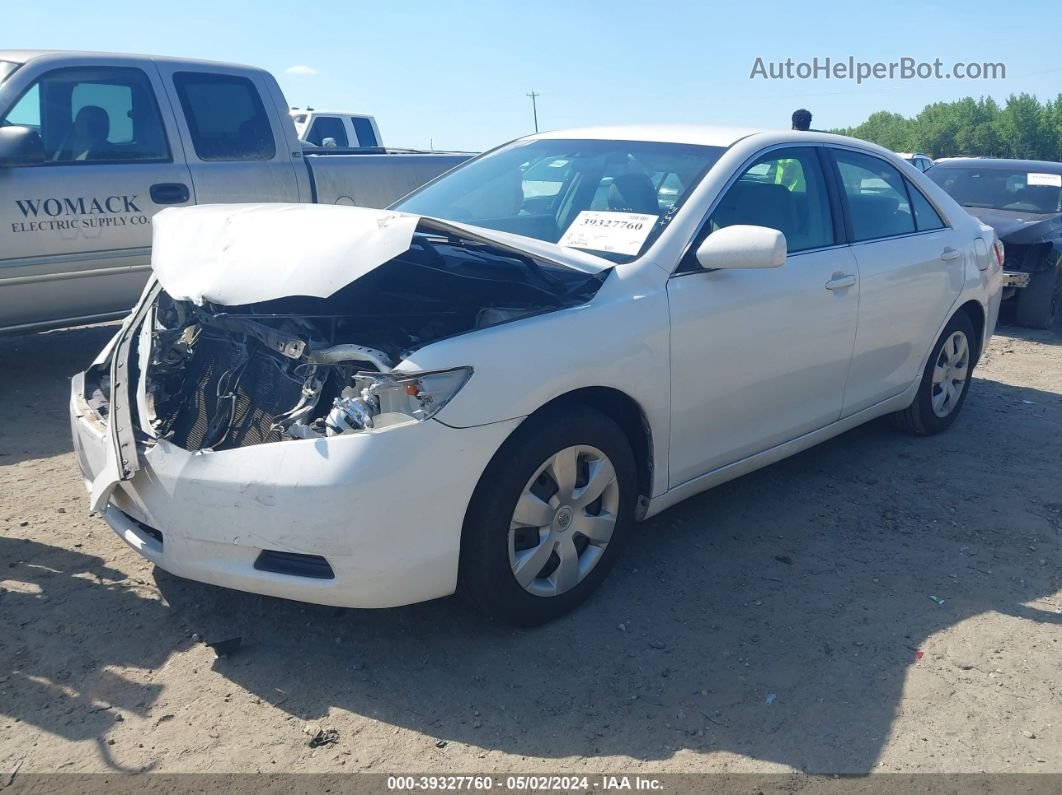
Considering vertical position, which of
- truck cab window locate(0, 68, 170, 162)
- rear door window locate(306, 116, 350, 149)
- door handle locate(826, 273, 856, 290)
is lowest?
door handle locate(826, 273, 856, 290)

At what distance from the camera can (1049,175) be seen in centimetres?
985

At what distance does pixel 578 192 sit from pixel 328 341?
147 centimetres

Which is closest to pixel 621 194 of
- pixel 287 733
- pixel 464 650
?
pixel 464 650

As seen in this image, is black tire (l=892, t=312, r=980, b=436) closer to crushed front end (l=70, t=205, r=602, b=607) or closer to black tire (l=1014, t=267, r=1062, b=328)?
crushed front end (l=70, t=205, r=602, b=607)

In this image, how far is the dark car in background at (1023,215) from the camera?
8695 mm

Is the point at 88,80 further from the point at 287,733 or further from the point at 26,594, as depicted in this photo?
the point at 287,733

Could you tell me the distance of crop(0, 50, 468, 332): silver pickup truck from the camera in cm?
562

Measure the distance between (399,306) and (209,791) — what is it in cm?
160

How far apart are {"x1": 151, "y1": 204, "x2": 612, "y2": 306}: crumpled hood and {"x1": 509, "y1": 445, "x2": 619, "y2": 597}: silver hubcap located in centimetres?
73

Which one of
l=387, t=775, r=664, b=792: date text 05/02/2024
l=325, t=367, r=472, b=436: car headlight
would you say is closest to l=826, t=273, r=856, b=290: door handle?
l=325, t=367, r=472, b=436: car headlight

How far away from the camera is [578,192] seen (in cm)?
401

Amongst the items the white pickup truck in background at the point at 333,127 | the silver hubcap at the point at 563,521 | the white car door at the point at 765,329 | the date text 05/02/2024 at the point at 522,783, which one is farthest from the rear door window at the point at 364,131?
the date text 05/02/2024 at the point at 522,783

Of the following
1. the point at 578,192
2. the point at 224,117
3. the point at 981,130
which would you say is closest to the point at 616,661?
the point at 578,192

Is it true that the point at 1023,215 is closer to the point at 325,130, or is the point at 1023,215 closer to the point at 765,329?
the point at 765,329
